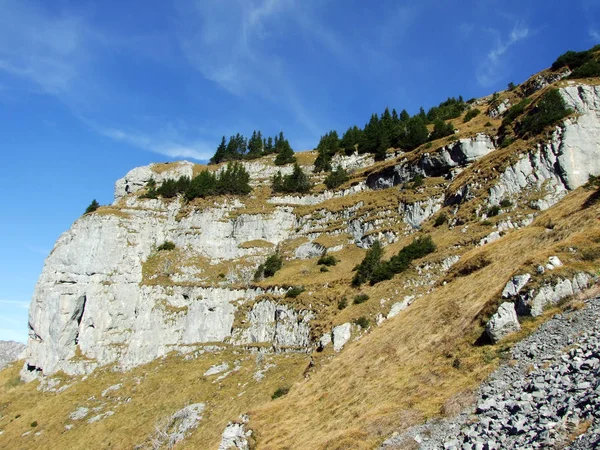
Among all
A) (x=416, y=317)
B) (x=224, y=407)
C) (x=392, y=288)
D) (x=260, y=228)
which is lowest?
(x=224, y=407)

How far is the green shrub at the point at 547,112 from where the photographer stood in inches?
2393

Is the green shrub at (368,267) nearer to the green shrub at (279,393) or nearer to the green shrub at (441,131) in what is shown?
the green shrub at (279,393)

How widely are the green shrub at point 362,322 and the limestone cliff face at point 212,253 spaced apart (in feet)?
45.1

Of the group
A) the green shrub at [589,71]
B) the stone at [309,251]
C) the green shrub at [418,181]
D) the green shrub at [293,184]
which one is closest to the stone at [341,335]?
the stone at [309,251]

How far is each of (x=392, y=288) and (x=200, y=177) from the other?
74137mm

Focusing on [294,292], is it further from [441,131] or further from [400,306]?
[441,131]

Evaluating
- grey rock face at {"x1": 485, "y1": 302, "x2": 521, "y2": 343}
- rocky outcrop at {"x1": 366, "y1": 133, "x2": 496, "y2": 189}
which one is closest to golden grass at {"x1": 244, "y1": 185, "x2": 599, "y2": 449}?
grey rock face at {"x1": 485, "y1": 302, "x2": 521, "y2": 343}

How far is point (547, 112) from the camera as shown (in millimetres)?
62625

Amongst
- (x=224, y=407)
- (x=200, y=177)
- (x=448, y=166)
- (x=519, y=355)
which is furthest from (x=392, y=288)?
(x=200, y=177)

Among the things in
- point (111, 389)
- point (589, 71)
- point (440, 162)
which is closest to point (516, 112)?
point (589, 71)

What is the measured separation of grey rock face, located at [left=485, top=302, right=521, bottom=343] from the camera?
19.1m

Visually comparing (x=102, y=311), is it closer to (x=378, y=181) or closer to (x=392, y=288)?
(x=392, y=288)

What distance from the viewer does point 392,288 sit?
48.5 m

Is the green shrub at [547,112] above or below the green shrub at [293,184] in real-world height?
below
